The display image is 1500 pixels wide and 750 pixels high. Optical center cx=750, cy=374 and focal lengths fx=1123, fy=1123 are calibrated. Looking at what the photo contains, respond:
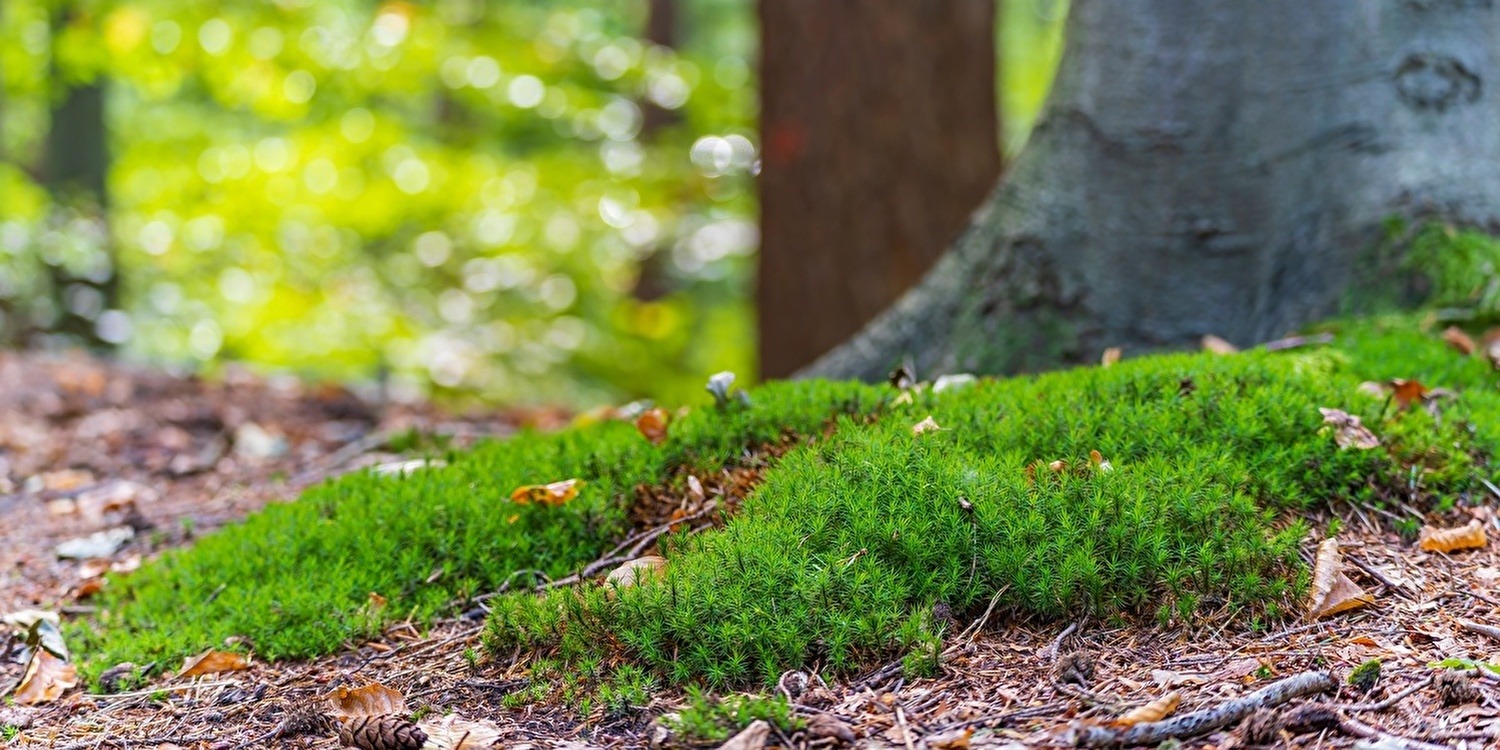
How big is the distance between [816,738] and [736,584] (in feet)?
1.32

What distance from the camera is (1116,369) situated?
2.99 meters

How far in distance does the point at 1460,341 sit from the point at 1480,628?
61.1 inches

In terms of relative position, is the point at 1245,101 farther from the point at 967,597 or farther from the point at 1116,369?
the point at 967,597

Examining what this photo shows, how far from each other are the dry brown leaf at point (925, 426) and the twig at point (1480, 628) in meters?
1.13

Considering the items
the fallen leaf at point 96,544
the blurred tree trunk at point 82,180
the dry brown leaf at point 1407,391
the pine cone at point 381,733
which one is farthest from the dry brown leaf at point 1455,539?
the blurred tree trunk at point 82,180

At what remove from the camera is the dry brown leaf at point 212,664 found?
2500 millimetres

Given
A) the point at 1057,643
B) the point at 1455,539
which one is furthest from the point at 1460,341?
the point at 1057,643

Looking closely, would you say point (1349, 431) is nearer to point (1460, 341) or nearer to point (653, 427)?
point (1460, 341)

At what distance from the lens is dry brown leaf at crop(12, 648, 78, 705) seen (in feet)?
8.11

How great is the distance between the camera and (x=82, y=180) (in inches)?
371

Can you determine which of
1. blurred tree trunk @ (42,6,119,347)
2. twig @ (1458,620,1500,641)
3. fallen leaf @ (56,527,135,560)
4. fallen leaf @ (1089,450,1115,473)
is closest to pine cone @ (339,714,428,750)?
fallen leaf @ (1089,450,1115,473)

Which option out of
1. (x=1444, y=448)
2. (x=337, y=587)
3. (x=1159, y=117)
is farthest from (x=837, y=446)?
(x=1159, y=117)

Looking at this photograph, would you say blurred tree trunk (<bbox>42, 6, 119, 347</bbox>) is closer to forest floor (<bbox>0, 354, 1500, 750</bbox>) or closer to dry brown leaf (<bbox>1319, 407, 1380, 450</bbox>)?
forest floor (<bbox>0, 354, 1500, 750</bbox>)

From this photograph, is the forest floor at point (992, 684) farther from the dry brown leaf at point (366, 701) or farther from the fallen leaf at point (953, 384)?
the fallen leaf at point (953, 384)
